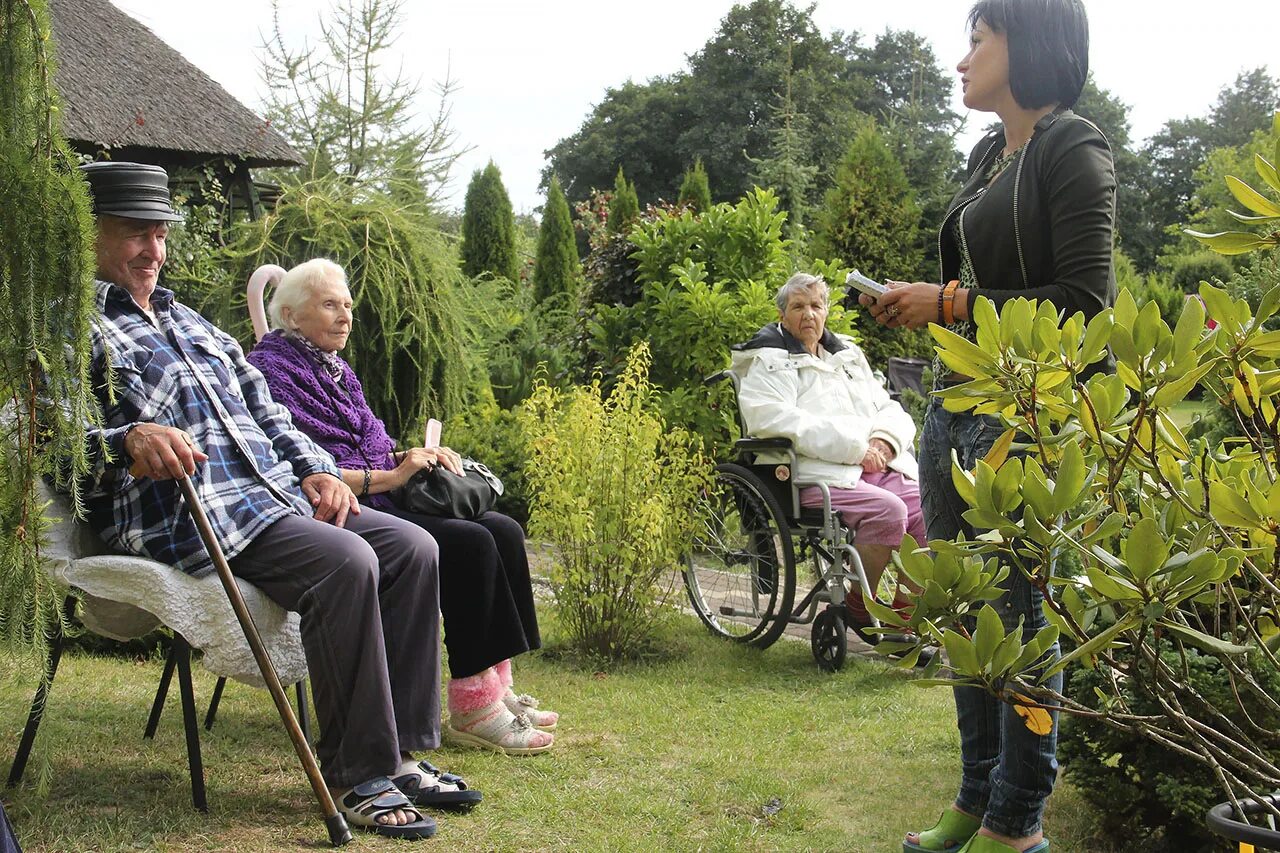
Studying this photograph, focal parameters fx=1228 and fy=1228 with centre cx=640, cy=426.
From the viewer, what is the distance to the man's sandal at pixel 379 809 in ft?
10.1

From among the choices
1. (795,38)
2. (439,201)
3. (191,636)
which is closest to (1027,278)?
(191,636)

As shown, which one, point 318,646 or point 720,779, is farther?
point 720,779

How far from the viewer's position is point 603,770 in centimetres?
370

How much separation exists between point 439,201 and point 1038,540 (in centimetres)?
792

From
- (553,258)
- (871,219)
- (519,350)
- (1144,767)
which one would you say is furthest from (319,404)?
(553,258)

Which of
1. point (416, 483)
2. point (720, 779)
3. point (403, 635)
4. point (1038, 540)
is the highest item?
point (1038, 540)

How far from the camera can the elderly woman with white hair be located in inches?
151

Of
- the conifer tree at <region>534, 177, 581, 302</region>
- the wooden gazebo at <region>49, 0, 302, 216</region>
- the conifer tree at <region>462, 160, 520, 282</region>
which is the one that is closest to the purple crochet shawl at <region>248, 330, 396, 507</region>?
the wooden gazebo at <region>49, 0, 302, 216</region>

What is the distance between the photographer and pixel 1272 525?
44.5 inches

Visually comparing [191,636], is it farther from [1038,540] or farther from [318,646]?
[1038,540]

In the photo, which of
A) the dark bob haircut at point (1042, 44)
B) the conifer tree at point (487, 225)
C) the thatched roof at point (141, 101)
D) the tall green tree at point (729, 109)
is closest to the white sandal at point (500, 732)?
the dark bob haircut at point (1042, 44)

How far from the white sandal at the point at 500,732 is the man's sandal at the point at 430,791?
48 cm

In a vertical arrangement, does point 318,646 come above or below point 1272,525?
below

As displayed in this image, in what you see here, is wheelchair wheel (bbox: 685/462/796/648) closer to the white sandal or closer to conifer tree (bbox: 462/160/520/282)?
the white sandal
